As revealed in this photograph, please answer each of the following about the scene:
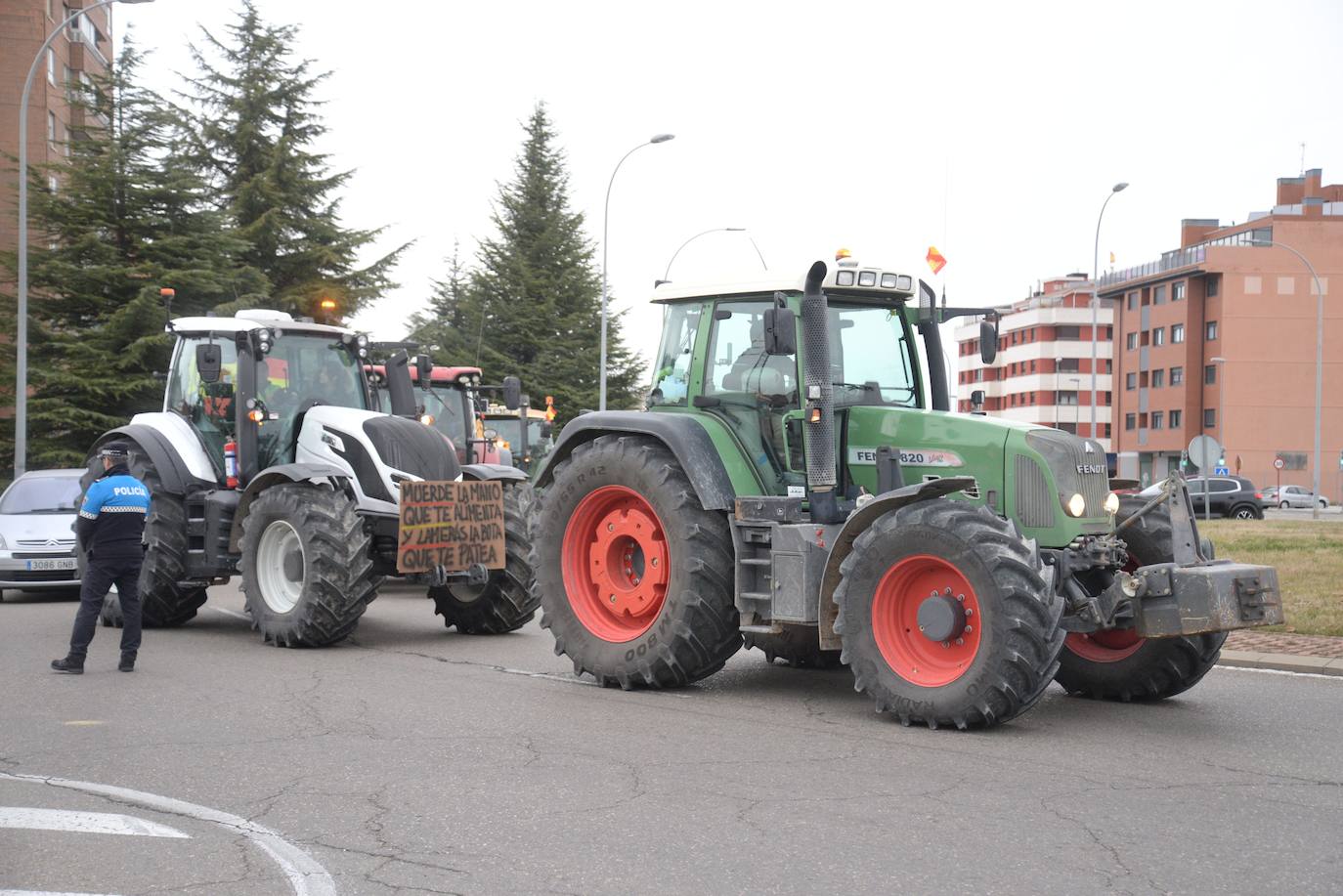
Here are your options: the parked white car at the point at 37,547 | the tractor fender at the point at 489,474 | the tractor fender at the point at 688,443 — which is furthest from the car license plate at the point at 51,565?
the tractor fender at the point at 688,443

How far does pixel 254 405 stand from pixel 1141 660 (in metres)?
8.33

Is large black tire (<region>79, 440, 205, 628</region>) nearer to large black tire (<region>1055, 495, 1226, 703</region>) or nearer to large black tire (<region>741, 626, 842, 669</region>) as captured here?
large black tire (<region>741, 626, 842, 669</region>)

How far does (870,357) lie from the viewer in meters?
9.67

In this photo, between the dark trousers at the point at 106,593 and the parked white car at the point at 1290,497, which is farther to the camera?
the parked white car at the point at 1290,497

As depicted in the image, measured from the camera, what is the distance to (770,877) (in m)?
5.32

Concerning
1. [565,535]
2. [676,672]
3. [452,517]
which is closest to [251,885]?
[676,672]

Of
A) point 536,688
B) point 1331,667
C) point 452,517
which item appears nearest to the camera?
point 536,688

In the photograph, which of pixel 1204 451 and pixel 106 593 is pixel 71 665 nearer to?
pixel 106 593

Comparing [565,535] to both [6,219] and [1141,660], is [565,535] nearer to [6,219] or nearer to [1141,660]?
[1141,660]

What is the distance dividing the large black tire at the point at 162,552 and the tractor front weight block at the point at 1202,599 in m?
8.96

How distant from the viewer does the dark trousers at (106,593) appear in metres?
10.6

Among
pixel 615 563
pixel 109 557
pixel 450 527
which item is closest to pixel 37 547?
pixel 109 557

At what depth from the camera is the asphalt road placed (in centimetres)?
541

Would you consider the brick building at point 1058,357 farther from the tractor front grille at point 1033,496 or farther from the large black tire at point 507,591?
the tractor front grille at point 1033,496
